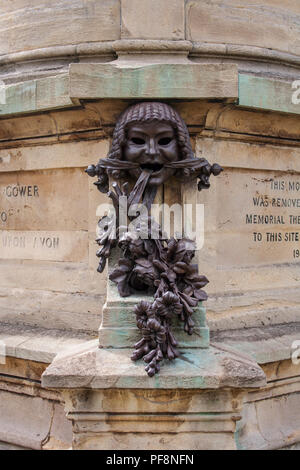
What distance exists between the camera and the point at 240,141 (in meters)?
3.41

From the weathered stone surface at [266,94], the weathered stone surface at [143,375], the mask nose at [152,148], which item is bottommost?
the weathered stone surface at [143,375]

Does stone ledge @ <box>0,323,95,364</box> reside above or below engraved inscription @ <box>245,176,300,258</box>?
below

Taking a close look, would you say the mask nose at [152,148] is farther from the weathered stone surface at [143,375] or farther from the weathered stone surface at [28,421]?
the weathered stone surface at [28,421]

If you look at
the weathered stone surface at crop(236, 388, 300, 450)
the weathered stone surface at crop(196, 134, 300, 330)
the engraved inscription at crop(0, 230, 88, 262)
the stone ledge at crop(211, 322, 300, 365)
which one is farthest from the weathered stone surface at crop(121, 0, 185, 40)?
the weathered stone surface at crop(236, 388, 300, 450)

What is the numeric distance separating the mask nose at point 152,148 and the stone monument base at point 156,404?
1213 mm

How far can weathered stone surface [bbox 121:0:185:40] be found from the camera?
3.29 metres

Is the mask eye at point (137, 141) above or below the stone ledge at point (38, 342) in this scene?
above

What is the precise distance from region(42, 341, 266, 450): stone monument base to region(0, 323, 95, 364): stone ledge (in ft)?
2.33

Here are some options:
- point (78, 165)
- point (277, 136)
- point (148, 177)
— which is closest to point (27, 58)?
point (78, 165)

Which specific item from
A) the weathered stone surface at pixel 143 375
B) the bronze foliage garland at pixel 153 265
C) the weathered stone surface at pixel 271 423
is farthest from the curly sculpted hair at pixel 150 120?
the weathered stone surface at pixel 271 423

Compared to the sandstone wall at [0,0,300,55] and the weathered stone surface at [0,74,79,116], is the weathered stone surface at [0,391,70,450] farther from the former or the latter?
the sandstone wall at [0,0,300,55]

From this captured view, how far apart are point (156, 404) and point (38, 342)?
1.21 metres

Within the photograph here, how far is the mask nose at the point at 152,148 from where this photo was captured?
2633mm

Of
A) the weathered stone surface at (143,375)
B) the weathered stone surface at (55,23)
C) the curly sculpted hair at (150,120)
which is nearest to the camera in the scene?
the weathered stone surface at (143,375)
